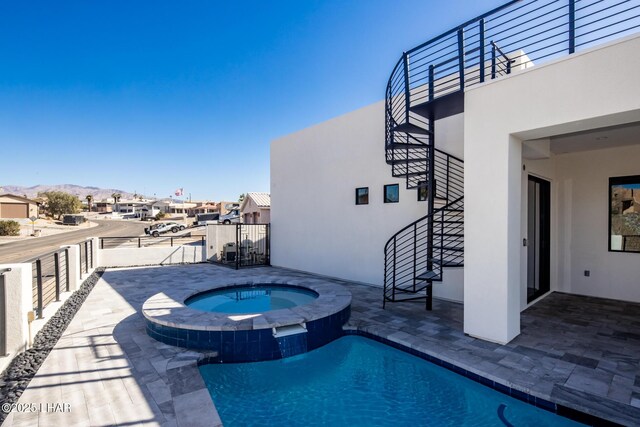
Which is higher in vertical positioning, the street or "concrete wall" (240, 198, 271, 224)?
"concrete wall" (240, 198, 271, 224)

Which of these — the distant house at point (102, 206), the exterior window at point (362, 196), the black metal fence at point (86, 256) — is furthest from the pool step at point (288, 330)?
the distant house at point (102, 206)

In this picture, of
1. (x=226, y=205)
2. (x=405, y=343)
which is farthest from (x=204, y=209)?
(x=405, y=343)

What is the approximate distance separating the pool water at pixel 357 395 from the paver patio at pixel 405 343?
22cm

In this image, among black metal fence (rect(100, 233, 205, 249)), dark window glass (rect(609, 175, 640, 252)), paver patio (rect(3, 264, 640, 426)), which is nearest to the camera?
paver patio (rect(3, 264, 640, 426))

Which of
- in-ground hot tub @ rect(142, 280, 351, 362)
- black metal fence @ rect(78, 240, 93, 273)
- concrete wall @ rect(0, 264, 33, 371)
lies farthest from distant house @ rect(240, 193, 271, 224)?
concrete wall @ rect(0, 264, 33, 371)

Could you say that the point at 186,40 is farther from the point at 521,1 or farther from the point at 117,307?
the point at 521,1

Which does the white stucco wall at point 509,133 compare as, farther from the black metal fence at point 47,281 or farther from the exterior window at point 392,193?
the black metal fence at point 47,281

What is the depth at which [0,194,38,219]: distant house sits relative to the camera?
3253 centimetres

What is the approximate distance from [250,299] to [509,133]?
17.2ft

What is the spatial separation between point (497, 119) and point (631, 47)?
1.23 meters

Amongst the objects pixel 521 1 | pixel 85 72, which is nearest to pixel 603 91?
pixel 521 1

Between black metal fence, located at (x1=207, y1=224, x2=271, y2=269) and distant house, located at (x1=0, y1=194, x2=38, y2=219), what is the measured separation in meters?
37.8

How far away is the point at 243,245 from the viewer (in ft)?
34.9

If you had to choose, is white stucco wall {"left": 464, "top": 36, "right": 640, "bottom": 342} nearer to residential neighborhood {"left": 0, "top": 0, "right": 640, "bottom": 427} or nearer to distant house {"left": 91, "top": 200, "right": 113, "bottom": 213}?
residential neighborhood {"left": 0, "top": 0, "right": 640, "bottom": 427}
